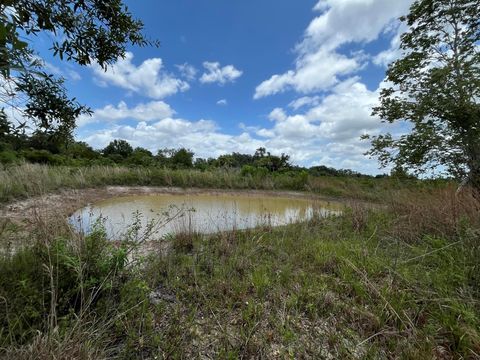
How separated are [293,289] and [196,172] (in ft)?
39.5

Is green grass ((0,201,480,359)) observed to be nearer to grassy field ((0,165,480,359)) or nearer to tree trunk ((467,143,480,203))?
grassy field ((0,165,480,359))

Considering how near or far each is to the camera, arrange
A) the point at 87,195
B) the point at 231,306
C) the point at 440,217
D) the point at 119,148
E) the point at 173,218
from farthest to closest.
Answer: the point at 119,148
the point at 87,195
the point at 440,217
the point at 173,218
the point at 231,306

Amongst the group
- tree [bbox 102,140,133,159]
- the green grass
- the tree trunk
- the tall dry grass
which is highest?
tree [bbox 102,140,133,159]

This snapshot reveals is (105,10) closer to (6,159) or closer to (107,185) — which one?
(6,159)

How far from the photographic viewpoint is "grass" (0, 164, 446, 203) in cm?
634

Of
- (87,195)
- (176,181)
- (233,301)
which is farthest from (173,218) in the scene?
(176,181)

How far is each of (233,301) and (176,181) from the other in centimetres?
1120

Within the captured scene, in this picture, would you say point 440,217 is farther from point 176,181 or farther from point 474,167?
point 176,181

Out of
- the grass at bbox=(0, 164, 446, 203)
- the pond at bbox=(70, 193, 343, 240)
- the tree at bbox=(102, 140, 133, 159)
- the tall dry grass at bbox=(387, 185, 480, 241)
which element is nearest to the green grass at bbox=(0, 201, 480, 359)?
the pond at bbox=(70, 193, 343, 240)

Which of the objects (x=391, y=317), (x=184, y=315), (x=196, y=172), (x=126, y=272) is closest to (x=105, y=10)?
(x=126, y=272)

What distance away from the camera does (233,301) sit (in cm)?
209

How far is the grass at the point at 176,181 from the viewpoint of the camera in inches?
250

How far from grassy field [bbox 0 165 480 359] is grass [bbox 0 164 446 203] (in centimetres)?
363

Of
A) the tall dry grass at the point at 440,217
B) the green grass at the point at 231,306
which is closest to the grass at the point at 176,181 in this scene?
the tall dry grass at the point at 440,217
